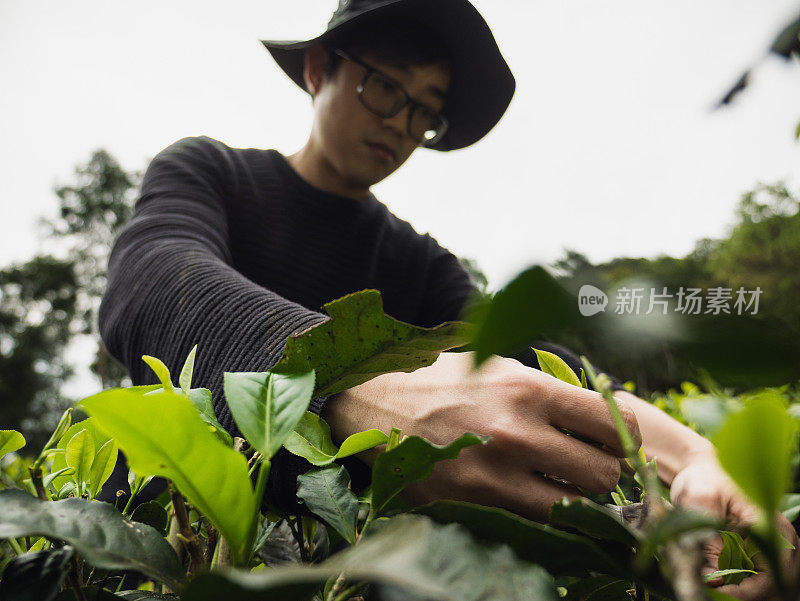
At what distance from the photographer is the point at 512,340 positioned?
0.17m

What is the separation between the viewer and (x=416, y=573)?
15cm

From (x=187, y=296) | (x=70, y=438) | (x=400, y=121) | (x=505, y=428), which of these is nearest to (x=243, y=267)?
(x=400, y=121)

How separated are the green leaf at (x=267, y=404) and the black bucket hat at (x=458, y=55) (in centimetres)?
176

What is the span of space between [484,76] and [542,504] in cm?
212

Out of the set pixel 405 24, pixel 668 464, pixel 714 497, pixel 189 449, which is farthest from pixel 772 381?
pixel 405 24

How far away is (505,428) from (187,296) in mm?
639

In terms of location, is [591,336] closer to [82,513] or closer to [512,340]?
[512,340]

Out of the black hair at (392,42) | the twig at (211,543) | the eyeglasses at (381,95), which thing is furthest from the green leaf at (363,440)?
the black hair at (392,42)

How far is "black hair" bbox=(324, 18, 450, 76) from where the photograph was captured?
1.90 meters

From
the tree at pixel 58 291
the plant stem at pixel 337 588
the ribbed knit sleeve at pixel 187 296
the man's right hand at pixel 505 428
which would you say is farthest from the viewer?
the tree at pixel 58 291

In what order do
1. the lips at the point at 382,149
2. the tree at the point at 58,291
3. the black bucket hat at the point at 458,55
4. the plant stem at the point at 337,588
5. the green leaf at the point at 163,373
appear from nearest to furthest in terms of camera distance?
the plant stem at the point at 337,588 → the green leaf at the point at 163,373 → the black bucket hat at the point at 458,55 → the lips at the point at 382,149 → the tree at the point at 58,291

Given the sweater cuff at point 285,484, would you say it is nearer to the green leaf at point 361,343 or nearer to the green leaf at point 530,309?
the green leaf at point 361,343

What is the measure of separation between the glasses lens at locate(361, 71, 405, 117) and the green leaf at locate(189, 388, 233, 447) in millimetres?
1668

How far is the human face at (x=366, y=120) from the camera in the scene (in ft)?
6.29
